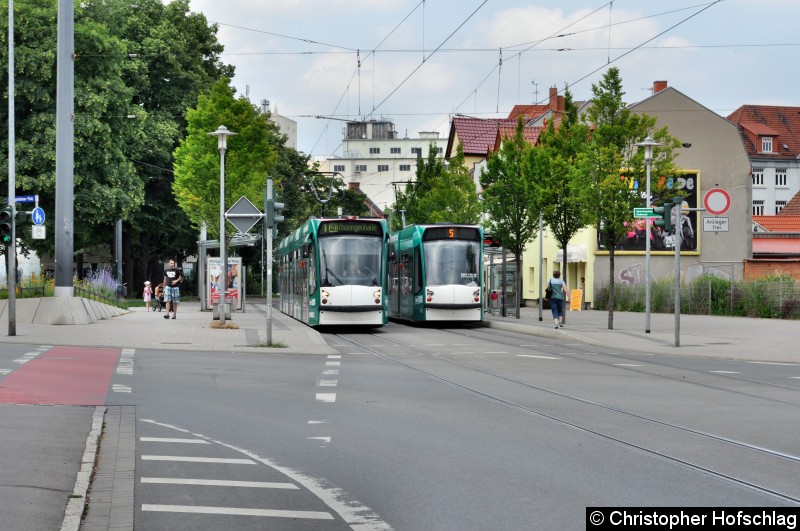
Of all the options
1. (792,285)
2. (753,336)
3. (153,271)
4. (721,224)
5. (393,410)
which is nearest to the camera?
(393,410)

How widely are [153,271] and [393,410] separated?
61413 mm

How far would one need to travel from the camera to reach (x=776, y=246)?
64938 millimetres

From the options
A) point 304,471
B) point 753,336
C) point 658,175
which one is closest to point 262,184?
point 658,175

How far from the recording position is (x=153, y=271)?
7231cm

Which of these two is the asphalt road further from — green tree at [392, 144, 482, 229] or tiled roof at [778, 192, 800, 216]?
tiled roof at [778, 192, 800, 216]

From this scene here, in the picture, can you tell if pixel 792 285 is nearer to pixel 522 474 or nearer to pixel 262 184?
pixel 262 184

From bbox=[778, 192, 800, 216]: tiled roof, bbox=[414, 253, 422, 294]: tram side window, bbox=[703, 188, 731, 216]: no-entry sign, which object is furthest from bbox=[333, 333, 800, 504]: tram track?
bbox=[778, 192, 800, 216]: tiled roof

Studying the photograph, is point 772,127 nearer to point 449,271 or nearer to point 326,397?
point 449,271

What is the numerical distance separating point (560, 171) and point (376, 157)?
122 meters

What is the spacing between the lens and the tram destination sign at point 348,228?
3098 centimetres

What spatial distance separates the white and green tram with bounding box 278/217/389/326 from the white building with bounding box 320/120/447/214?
123 metres

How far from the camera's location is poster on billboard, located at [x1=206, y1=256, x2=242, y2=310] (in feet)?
133

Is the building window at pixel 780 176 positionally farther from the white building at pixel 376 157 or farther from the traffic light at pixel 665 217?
the traffic light at pixel 665 217

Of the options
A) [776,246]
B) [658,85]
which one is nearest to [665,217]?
[776,246]
